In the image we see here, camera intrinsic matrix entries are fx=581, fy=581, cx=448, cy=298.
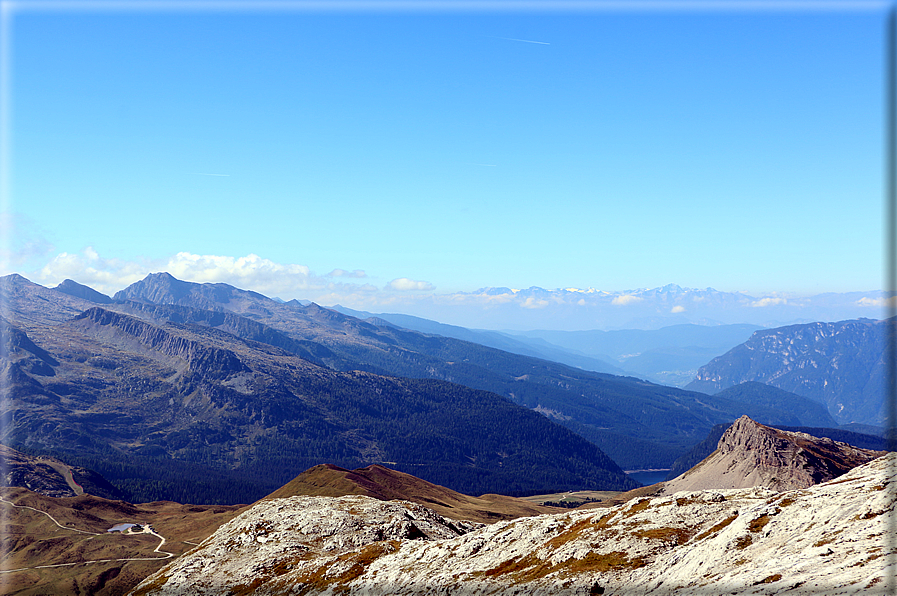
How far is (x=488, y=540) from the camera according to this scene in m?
84.5

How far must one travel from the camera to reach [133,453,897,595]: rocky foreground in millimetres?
45812

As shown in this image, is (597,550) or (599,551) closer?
(599,551)

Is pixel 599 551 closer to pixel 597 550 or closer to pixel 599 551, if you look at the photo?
pixel 599 551

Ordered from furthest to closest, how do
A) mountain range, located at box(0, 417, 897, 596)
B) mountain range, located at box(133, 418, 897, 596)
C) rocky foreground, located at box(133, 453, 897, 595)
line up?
1. mountain range, located at box(0, 417, 897, 596)
2. mountain range, located at box(133, 418, 897, 596)
3. rocky foreground, located at box(133, 453, 897, 595)

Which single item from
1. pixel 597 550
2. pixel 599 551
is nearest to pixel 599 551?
pixel 599 551

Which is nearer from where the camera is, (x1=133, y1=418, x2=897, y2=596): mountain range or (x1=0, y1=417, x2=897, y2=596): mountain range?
(x1=133, y1=418, x2=897, y2=596): mountain range

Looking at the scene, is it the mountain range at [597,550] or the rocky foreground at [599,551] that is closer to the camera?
the rocky foreground at [599,551]

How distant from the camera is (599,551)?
6775 centimetres

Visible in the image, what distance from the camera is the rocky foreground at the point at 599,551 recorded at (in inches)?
1804

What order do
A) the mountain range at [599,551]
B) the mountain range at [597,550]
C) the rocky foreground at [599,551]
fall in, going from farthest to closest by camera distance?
1. the mountain range at [597,550]
2. the mountain range at [599,551]
3. the rocky foreground at [599,551]

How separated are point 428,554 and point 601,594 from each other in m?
35.8

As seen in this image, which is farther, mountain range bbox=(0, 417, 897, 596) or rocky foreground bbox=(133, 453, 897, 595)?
mountain range bbox=(0, 417, 897, 596)

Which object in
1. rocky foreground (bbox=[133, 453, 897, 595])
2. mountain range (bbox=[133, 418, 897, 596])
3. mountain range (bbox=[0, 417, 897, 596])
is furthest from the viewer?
mountain range (bbox=[0, 417, 897, 596])

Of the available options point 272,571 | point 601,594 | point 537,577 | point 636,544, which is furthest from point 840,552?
point 272,571
